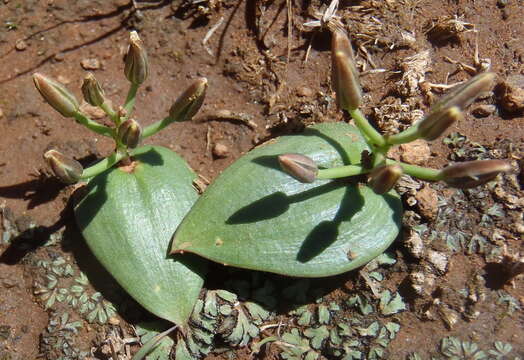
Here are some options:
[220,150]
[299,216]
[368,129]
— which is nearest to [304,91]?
[220,150]

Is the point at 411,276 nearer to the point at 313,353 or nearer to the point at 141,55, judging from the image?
the point at 313,353

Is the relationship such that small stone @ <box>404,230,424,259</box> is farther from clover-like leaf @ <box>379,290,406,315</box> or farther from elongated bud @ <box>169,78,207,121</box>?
elongated bud @ <box>169,78,207,121</box>

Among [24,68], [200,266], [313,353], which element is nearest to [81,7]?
[24,68]

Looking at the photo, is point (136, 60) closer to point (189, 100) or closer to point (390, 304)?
point (189, 100)

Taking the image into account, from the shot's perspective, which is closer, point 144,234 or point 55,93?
point 55,93

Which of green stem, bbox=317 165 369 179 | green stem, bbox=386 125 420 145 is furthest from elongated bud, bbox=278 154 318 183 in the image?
green stem, bbox=386 125 420 145

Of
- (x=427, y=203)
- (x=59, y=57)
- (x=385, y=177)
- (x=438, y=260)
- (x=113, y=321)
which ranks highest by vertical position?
(x=385, y=177)

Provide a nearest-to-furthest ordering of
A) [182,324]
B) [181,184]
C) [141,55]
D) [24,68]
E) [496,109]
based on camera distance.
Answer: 1. [141,55]
2. [182,324]
3. [181,184]
4. [496,109]
5. [24,68]
